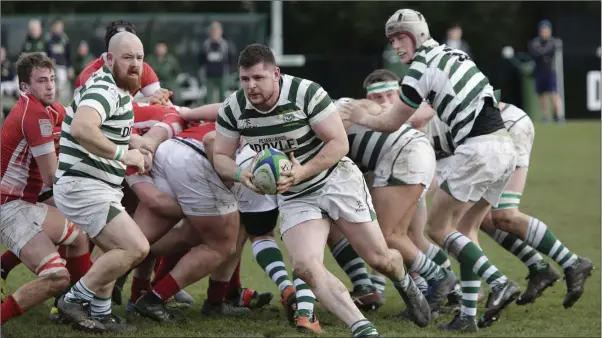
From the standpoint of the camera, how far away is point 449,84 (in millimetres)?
6992

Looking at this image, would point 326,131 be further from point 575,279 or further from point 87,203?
point 575,279

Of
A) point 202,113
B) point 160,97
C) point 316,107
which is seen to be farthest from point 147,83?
point 316,107

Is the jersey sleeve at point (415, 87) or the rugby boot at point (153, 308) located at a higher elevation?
the jersey sleeve at point (415, 87)

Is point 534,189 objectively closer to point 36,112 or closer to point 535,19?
point 36,112

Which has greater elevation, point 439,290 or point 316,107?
point 316,107

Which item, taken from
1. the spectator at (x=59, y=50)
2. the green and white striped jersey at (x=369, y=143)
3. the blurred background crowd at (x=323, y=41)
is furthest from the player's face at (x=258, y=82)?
the spectator at (x=59, y=50)

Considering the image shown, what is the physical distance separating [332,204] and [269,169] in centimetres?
56

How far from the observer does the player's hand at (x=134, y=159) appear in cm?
651

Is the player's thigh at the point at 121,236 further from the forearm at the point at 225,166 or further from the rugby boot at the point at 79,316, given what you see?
the forearm at the point at 225,166

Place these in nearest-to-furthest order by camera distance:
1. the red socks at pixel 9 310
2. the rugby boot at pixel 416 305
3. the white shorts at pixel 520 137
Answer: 1. the red socks at pixel 9 310
2. the rugby boot at pixel 416 305
3. the white shorts at pixel 520 137

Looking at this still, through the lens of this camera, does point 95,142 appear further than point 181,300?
No

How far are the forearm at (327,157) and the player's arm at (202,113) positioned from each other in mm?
1246

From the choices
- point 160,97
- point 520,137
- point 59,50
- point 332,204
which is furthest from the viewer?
point 59,50

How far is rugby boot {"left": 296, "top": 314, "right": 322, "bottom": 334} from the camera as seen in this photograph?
664 centimetres
